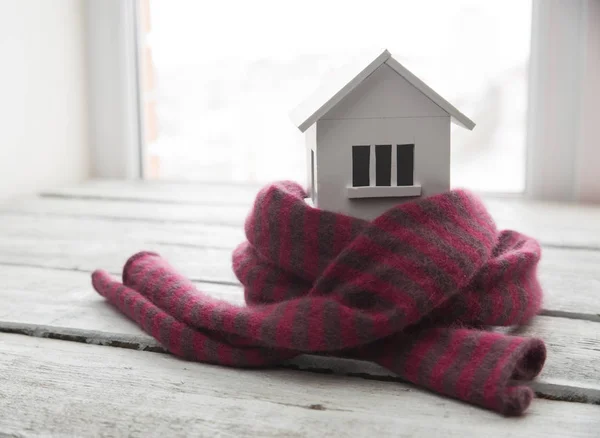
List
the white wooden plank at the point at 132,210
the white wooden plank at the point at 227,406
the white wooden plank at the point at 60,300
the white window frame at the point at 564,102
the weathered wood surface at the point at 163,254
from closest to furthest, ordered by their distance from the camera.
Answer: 1. the white wooden plank at the point at 227,406
2. the white wooden plank at the point at 60,300
3. the weathered wood surface at the point at 163,254
4. the white wooden plank at the point at 132,210
5. the white window frame at the point at 564,102

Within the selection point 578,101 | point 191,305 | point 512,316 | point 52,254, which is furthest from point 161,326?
point 578,101

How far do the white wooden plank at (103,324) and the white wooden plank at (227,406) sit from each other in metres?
0.05

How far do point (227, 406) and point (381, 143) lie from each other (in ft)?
1.06

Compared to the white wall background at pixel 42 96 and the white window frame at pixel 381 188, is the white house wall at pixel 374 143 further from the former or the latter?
the white wall background at pixel 42 96

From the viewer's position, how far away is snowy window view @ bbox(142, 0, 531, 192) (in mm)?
1829

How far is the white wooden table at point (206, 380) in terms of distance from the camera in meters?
0.61

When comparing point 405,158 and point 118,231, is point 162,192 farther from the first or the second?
point 405,158

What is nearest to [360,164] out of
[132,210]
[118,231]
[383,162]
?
[383,162]

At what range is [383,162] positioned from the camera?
788 mm

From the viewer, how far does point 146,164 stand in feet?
6.73

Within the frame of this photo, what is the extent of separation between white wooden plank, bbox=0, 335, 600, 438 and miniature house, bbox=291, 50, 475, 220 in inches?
8.0

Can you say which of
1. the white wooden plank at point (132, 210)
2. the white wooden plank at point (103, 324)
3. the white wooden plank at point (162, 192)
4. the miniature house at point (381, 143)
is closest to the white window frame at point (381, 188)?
the miniature house at point (381, 143)

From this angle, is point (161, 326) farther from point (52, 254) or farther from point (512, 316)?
point (52, 254)

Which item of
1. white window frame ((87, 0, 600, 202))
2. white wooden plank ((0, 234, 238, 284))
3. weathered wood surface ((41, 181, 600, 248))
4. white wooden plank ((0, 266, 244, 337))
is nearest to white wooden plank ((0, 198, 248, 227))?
weathered wood surface ((41, 181, 600, 248))
